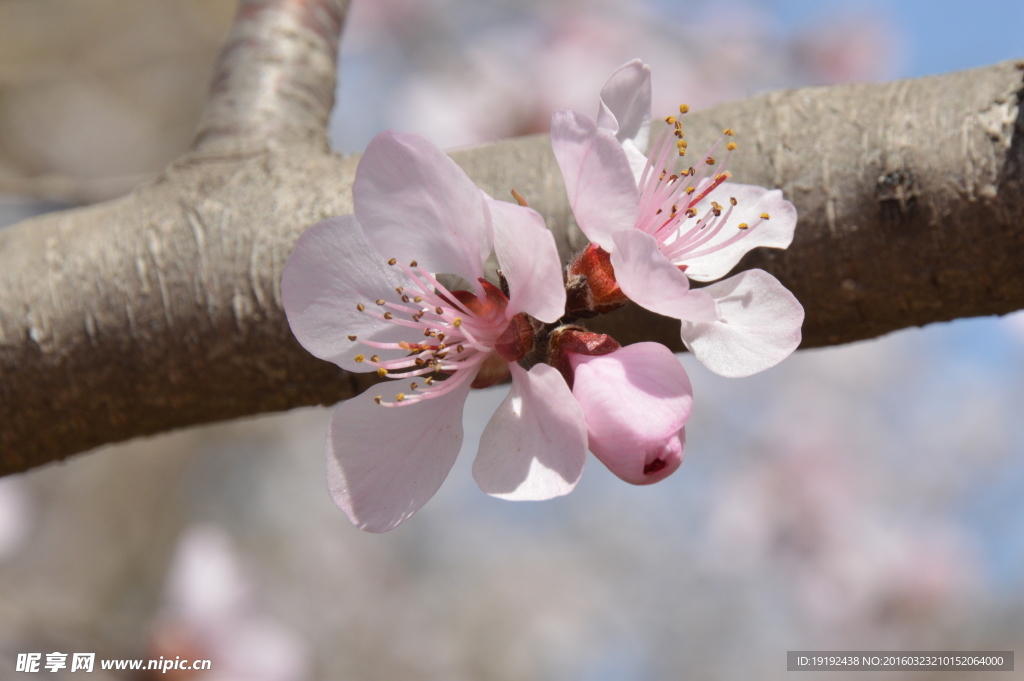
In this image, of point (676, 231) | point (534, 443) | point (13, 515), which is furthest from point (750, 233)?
point (13, 515)

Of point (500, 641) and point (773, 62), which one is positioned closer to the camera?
point (773, 62)

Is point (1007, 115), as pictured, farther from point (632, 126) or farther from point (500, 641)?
point (500, 641)

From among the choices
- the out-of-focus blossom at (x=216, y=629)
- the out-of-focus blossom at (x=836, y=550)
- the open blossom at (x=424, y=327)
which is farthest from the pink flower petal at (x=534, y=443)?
the out-of-focus blossom at (x=836, y=550)

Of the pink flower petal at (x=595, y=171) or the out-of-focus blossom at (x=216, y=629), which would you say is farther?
the out-of-focus blossom at (x=216, y=629)

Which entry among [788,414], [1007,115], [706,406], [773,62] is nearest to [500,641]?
[706,406]

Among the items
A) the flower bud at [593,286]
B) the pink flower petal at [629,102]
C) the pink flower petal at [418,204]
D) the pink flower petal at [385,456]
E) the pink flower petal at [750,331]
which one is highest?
the pink flower petal at [629,102]

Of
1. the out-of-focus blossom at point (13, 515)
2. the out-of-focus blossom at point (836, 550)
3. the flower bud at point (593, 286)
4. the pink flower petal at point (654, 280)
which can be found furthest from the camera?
the out-of-focus blossom at point (836, 550)

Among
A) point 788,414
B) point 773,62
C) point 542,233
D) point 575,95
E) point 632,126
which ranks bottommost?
point 788,414

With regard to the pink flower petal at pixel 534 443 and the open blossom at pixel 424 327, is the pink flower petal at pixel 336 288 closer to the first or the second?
the open blossom at pixel 424 327
